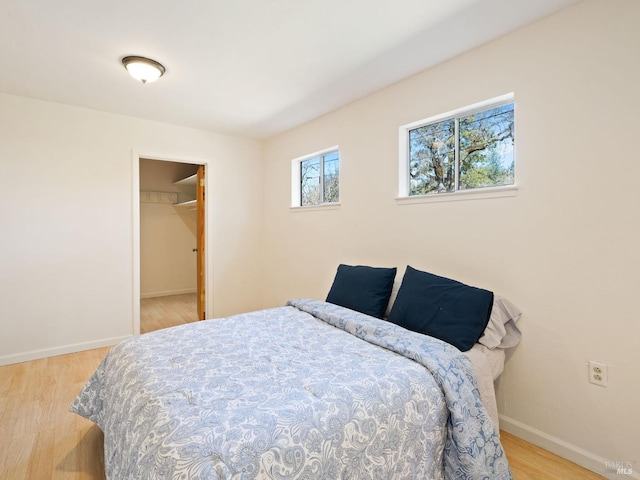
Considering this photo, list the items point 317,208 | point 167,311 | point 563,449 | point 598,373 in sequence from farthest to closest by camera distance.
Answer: point 167,311, point 317,208, point 563,449, point 598,373

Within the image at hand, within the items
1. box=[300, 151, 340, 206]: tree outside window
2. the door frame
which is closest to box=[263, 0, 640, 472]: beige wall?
box=[300, 151, 340, 206]: tree outside window

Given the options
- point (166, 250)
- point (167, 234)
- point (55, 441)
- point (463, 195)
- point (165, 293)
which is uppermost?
point (463, 195)

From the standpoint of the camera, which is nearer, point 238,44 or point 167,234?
point 238,44

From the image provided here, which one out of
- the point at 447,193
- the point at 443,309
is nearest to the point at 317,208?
the point at 447,193

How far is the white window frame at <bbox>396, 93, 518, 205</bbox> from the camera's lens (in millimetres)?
2041

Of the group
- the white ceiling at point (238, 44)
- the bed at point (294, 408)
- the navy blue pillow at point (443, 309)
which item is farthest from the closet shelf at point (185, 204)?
the navy blue pillow at point (443, 309)

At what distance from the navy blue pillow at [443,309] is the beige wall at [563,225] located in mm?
264

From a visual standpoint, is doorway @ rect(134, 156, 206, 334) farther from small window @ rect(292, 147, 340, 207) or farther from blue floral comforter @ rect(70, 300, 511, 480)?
blue floral comforter @ rect(70, 300, 511, 480)

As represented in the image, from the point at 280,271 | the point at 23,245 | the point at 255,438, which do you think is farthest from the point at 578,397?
the point at 23,245

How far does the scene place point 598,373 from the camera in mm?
1689

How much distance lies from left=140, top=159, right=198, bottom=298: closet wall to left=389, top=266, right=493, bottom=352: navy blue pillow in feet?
15.9

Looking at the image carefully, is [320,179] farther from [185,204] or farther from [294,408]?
[185,204]

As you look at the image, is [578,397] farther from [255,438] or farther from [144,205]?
[144,205]

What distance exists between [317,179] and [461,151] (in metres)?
1.71
